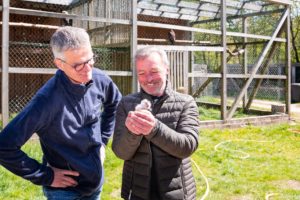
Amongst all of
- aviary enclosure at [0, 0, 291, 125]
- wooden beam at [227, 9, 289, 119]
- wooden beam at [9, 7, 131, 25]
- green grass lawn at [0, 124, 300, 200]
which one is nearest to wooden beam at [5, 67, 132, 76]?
aviary enclosure at [0, 0, 291, 125]

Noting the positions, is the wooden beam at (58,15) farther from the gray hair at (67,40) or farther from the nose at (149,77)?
the nose at (149,77)

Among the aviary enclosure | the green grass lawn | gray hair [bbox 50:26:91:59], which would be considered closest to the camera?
gray hair [bbox 50:26:91:59]

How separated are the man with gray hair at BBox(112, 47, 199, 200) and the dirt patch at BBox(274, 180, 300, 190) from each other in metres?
3.33

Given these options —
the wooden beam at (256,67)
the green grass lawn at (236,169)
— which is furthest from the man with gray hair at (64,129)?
the wooden beam at (256,67)

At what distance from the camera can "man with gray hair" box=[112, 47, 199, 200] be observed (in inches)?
79.3

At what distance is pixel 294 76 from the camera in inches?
957

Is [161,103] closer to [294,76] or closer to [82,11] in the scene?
[82,11]

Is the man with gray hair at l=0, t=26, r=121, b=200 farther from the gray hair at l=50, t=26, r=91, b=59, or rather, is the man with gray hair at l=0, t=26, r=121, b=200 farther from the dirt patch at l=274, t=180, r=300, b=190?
the dirt patch at l=274, t=180, r=300, b=190

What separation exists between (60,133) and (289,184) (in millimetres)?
4123

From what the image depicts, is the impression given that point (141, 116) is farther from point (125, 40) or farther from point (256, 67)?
point (256, 67)

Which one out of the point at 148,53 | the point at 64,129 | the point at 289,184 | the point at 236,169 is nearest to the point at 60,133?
the point at 64,129

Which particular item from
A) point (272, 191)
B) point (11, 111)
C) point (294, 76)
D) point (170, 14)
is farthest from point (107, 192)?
point (294, 76)

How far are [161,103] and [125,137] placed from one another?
0.29 metres

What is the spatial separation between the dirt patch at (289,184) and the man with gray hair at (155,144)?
333 centimetres
